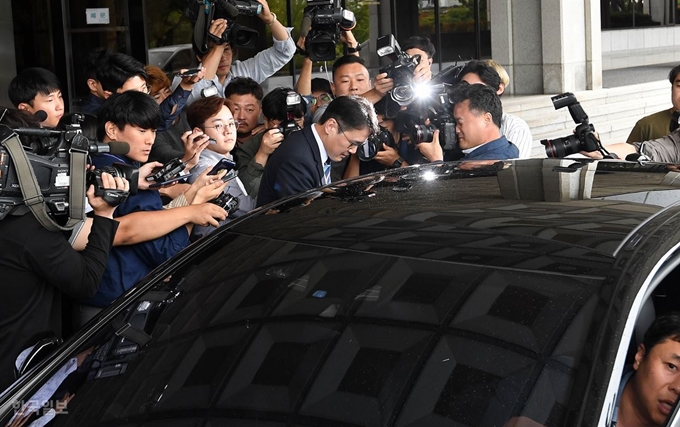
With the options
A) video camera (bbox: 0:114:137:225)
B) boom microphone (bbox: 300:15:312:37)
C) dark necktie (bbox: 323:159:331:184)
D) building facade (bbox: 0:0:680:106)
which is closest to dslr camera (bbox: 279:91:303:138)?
dark necktie (bbox: 323:159:331:184)

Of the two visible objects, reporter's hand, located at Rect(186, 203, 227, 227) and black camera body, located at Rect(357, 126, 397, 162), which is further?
black camera body, located at Rect(357, 126, 397, 162)

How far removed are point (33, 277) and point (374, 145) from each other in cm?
250

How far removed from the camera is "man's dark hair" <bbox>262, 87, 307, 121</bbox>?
19.4 ft

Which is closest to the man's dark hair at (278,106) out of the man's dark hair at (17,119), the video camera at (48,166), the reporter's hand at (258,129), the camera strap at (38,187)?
the reporter's hand at (258,129)

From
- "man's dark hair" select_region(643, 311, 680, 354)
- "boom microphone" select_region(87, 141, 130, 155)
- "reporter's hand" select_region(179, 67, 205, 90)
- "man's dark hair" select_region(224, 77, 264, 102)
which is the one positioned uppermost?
"reporter's hand" select_region(179, 67, 205, 90)

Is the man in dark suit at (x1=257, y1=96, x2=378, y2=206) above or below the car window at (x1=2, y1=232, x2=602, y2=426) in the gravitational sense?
above

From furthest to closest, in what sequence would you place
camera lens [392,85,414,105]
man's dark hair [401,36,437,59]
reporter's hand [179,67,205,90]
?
1. man's dark hair [401,36,437,59]
2. camera lens [392,85,414,105]
3. reporter's hand [179,67,205,90]

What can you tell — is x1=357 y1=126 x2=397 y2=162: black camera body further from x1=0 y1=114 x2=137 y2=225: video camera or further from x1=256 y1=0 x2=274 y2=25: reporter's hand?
x1=0 y1=114 x2=137 y2=225: video camera

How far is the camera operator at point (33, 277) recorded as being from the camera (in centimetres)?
349

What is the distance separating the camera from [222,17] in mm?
6656

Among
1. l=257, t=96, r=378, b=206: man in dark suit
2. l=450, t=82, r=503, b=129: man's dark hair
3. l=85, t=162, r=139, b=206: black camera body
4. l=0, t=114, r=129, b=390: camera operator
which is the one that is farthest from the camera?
l=450, t=82, r=503, b=129: man's dark hair

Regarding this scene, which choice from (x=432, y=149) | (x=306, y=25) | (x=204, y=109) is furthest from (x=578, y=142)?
(x=306, y=25)

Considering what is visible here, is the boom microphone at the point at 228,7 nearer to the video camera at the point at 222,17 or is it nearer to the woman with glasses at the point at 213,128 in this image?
the video camera at the point at 222,17

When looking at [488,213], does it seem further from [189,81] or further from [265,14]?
[265,14]
